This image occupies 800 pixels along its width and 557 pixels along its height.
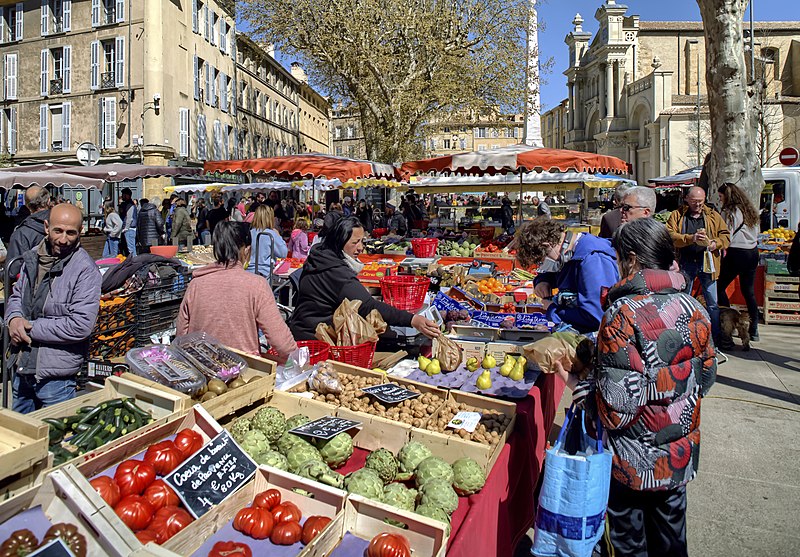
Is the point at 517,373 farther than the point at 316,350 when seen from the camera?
No

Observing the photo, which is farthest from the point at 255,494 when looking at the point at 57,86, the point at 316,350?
the point at 57,86

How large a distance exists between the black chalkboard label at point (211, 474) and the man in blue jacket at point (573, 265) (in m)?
2.18

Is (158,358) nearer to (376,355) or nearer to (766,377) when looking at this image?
(376,355)

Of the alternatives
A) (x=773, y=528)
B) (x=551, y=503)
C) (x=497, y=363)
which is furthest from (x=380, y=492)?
(x=773, y=528)

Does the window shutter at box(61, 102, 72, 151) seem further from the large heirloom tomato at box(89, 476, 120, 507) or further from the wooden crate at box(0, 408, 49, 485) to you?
the large heirloom tomato at box(89, 476, 120, 507)

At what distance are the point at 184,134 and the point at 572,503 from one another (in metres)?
28.7

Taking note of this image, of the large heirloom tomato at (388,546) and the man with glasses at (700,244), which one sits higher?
the man with glasses at (700,244)

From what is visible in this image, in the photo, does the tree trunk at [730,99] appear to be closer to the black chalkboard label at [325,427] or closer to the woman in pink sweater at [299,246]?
the woman in pink sweater at [299,246]

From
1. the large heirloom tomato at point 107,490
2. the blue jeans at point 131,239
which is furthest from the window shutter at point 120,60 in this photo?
the large heirloom tomato at point 107,490

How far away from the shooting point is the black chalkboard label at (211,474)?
6.72 ft

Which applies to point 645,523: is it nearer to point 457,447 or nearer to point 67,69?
point 457,447

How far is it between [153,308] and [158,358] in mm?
2461

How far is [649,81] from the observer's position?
44969mm

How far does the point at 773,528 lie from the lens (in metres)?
3.30
